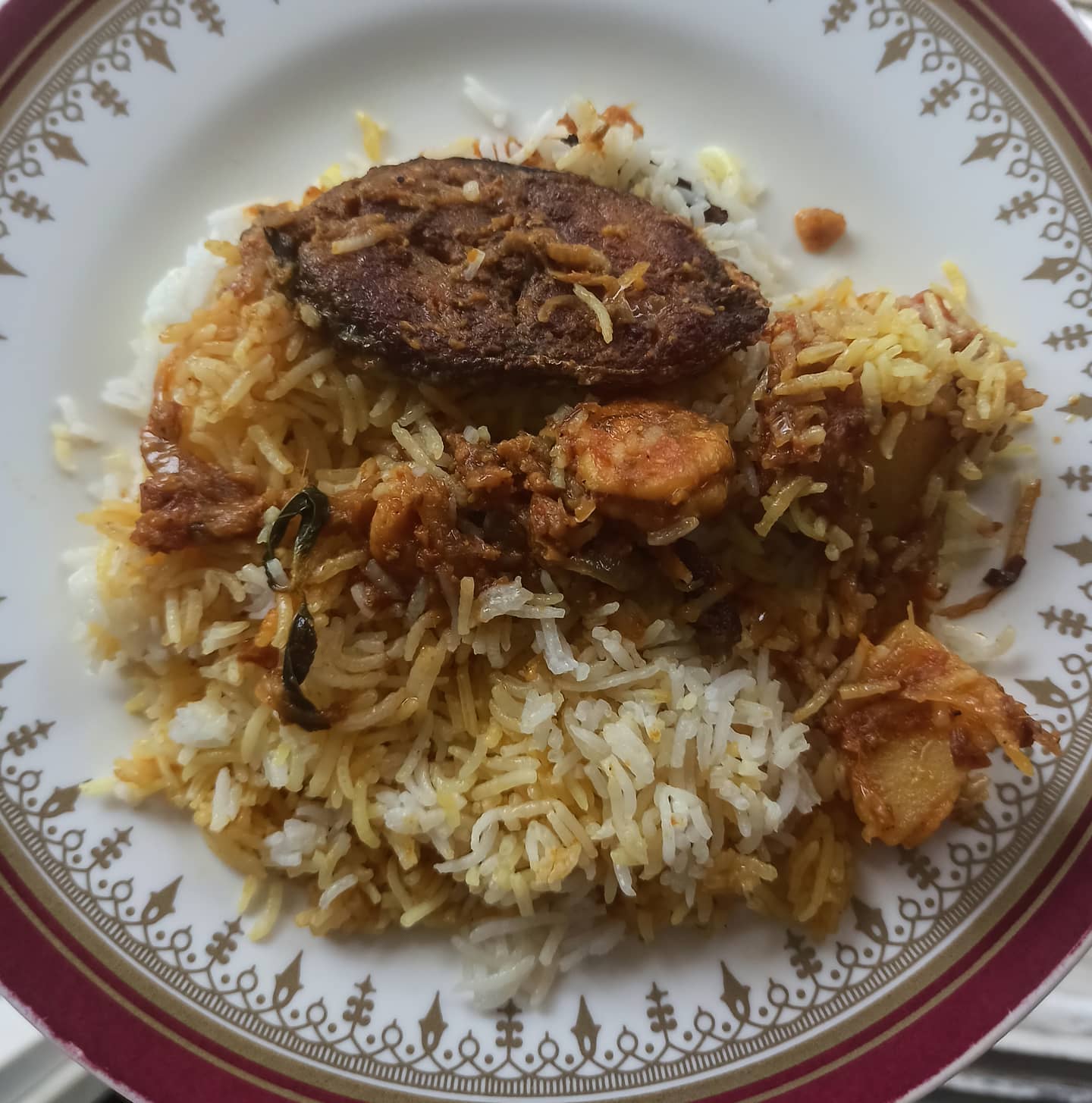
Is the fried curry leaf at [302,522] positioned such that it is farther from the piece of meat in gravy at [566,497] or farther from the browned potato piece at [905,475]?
the browned potato piece at [905,475]

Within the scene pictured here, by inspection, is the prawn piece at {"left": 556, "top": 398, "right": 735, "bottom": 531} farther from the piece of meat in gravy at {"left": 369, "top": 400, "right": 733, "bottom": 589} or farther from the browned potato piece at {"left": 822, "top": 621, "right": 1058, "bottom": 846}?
the browned potato piece at {"left": 822, "top": 621, "right": 1058, "bottom": 846}

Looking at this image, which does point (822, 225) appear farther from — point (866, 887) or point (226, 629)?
point (226, 629)

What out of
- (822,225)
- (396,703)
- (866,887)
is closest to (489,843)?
(396,703)

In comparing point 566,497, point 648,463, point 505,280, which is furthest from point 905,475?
point 505,280

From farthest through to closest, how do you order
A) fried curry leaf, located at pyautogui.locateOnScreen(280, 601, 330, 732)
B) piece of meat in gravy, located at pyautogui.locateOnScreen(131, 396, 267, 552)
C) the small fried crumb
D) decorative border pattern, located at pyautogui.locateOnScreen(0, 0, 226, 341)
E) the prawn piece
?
the small fried crumb
decorative border pattern, located at pyautogui.locateOnScreen(0, 0, 226, 341)
piece of meat in gravy, located at pyautogui.locateOnScreen(131, 396, 267, 552)
fried curry leaf, located at pyautogui.locateOnScreen(280, 601, 330, 732)
the prawn piece

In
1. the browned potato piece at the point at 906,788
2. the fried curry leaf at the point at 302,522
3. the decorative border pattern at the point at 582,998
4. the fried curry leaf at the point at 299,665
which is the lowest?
the decorative border pattern at the point at 582,998

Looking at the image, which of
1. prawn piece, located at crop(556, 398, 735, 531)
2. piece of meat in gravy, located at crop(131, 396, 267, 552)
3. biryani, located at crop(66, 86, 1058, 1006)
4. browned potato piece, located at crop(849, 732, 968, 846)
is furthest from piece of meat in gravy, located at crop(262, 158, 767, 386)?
browned potato piece, located at crop(849, 732, 968, 846)

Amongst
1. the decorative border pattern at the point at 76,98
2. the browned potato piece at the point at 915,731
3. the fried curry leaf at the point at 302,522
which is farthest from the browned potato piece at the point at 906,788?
the decorative border pattern at the point at 76,98
